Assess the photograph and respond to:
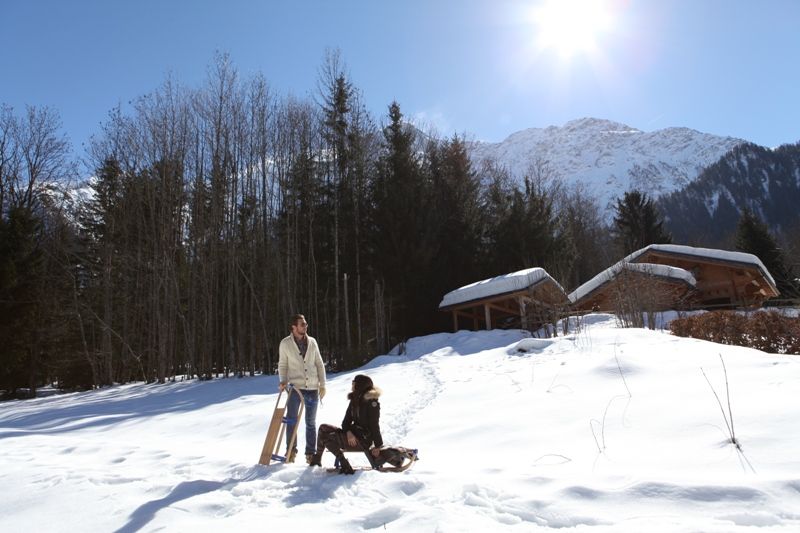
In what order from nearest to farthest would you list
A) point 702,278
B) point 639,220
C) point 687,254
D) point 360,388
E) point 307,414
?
point 360,388, point 307,414, point 687,254, point 702,278, point 639,220

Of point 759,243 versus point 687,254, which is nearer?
point 687,254

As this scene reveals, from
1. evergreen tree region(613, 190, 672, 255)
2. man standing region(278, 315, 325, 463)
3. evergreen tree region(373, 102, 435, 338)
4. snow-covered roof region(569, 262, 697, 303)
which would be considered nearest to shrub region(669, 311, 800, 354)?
snow-covered roof region(569, 262, 697, 303)

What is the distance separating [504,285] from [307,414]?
49.8ft

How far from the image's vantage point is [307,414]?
5.88 meters

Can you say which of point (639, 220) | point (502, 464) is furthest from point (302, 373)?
point (639, 220)

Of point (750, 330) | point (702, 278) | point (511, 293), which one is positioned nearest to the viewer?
point (750, 330)

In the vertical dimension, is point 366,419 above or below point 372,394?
below

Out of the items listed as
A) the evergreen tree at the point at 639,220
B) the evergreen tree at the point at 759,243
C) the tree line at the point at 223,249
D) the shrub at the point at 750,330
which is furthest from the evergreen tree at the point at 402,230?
the evergreen tree at the point at 759,243

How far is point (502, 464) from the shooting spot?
4781 millimetres

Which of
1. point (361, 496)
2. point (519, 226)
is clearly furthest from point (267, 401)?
point (519, 226)

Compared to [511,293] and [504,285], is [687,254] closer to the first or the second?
[511,293]

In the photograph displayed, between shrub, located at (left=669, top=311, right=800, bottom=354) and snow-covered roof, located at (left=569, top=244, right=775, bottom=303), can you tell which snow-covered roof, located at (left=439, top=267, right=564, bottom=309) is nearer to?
snow-covered roof, located at (left=569, top=244, right=775, bottom=303)

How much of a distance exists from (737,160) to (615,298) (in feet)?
466

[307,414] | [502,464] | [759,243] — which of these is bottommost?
[502,464]
